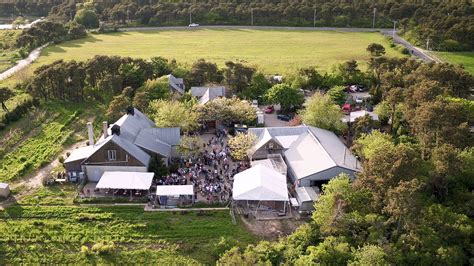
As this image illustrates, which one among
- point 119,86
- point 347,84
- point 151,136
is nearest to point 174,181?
point 151,136

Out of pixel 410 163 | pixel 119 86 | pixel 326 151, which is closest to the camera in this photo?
pixel 410 163

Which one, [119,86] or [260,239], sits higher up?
[119,86]

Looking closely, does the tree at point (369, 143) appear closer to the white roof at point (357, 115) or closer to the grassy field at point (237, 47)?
the white roof at point (357, 115)

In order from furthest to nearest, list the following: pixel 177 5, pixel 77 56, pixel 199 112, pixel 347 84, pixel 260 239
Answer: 1. pixel 177 5
2. pixel 77 56
3. pixel 347 84
4. pixel 199 112
5. pixel 260 239

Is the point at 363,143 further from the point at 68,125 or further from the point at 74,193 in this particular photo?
the point at 68,125

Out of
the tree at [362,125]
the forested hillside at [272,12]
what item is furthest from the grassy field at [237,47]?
the tree at [362,125]

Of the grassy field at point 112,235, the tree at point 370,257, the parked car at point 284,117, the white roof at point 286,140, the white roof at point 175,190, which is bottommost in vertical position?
the grassy field at point 112,235
